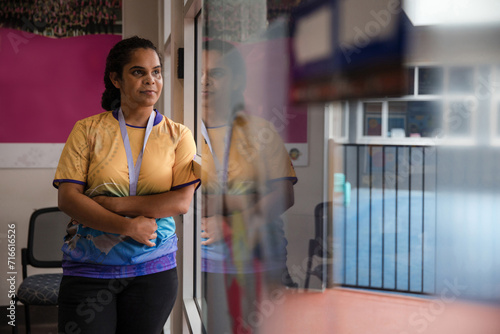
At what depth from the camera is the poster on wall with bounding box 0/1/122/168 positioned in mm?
3852

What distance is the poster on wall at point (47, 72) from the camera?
385 cm

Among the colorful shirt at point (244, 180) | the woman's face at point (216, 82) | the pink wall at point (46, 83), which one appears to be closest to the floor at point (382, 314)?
the colorful shirt at point (244, 180)

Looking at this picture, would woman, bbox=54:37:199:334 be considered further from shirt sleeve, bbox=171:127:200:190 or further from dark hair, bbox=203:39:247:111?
dark hair, bbox=203:39:247:111

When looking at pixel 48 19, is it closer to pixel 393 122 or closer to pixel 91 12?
pixel 91 12

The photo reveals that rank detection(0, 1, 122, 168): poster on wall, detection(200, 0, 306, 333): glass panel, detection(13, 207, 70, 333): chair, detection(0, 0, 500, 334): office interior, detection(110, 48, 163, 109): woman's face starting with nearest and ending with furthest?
detection(0, 0, 500, 334): office interior, detection(200, 0, 306, 333): glass panel, detection(110, 48, 163, 109): woman's face, detection(13, 207, 70, 333): chair, detection(0, 1, 122, 168): poster on wall

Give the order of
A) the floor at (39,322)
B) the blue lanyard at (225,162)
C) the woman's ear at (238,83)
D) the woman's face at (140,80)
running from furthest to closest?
the floor at (39,322) → the woman's face at (140,80) → the blue lanyard at (225,162) → the woman's ear at (238,83)

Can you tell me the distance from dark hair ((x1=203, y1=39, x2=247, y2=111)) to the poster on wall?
2.89 m

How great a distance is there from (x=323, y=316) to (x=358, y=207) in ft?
0.46

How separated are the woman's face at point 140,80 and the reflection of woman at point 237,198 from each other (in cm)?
15

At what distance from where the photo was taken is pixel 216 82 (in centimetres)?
127

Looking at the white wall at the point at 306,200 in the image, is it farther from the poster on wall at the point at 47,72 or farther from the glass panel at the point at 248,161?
the poster on wall at the point at 47,72

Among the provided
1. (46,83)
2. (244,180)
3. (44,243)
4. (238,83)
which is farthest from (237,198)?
(46,83)

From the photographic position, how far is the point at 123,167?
1.33 m

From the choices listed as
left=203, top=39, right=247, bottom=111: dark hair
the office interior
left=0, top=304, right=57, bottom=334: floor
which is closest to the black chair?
the office interior
